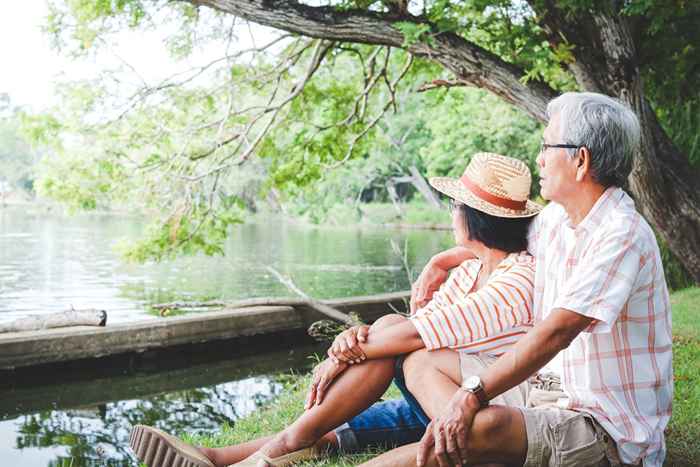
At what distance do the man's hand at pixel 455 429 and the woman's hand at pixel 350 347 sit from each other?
47cm

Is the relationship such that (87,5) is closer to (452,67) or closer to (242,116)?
(242,116)

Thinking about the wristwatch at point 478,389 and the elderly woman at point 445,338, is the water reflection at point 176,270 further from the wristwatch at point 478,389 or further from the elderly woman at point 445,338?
the wristwatch at point 478,389

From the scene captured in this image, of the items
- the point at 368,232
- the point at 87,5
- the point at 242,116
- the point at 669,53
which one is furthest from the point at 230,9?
the point at 368,232

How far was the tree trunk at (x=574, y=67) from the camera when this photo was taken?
5652 mm

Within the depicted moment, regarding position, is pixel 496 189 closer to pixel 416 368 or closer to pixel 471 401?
pixel 416 368

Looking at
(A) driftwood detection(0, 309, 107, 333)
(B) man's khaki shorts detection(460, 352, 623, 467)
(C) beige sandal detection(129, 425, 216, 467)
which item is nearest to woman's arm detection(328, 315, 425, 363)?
(B) man's khaki shorts detection(460, 352, 623, 467)

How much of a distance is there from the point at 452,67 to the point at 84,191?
4.93 meters

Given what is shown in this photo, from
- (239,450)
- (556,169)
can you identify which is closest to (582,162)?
(556,169)

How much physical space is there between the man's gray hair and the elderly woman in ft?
1.48

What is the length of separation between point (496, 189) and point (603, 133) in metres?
0.53

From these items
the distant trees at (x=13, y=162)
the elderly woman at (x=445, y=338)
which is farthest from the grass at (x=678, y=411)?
the distant trees at (x=13, y=162)

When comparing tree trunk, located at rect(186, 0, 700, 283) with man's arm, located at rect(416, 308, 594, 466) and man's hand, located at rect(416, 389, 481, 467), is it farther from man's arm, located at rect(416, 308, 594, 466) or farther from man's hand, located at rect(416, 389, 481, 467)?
man's hand, located at rect(416, 389, 481, 467)

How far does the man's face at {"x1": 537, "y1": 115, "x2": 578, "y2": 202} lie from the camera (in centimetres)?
229

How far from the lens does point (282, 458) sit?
8.93 feet
